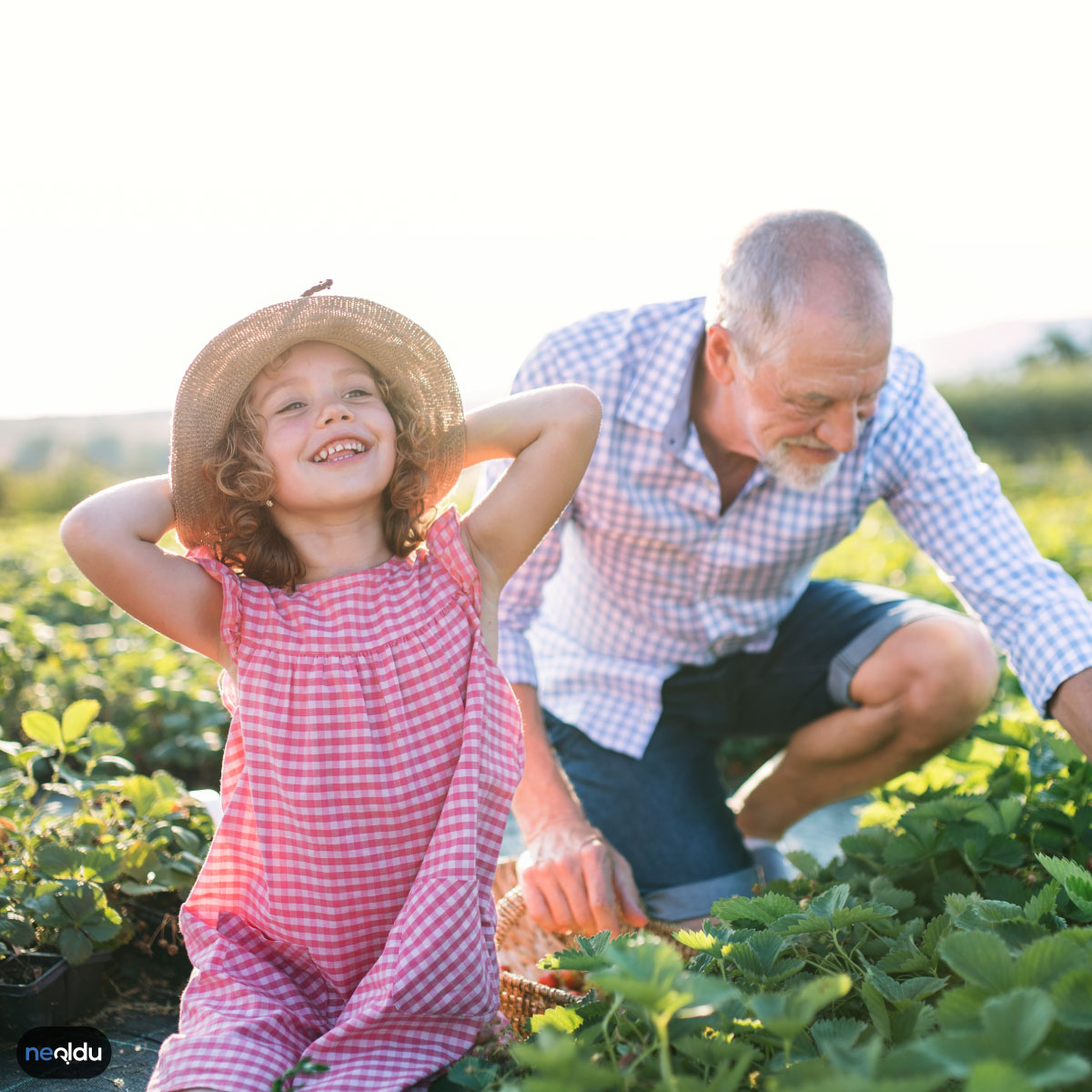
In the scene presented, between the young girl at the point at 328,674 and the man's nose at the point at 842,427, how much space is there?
2.88 ft

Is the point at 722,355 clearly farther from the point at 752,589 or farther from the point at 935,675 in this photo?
the point at 935,675

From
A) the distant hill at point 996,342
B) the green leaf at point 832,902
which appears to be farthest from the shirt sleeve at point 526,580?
the distant hill at point 996,342

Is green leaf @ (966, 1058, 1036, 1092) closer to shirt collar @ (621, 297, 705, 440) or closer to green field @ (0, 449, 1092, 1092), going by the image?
green field @ (0, 449, 1092, 1092)

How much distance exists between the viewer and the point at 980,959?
3.38 feet

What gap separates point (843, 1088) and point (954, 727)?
2049 mm

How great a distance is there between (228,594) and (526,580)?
3.07ft

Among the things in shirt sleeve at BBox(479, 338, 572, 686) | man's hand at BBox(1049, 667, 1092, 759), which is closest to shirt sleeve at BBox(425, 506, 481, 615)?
shirt sleeve at BBox(479, 338, 572, 686)

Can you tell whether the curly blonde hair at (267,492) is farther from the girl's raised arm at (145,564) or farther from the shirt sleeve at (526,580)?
the shirt sleeve at (526,580)

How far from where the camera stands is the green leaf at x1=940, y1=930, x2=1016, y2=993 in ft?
3.34

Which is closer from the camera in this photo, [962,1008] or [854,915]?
[962,1008]

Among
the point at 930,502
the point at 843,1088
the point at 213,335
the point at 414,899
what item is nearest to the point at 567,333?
the point at 930,502

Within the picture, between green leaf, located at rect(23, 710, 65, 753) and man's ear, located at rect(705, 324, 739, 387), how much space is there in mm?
1669

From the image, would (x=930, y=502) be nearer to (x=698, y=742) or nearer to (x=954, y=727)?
(x=954, y=727)

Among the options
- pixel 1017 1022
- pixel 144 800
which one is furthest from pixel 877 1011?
pixel 144 800
